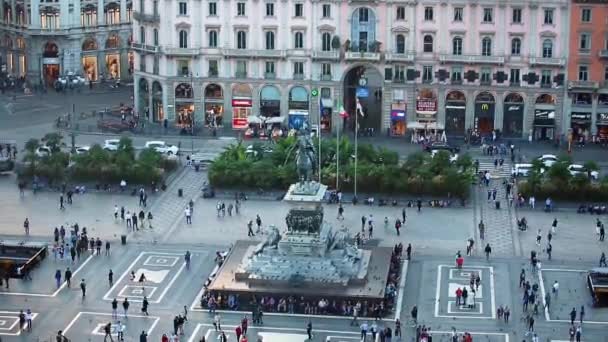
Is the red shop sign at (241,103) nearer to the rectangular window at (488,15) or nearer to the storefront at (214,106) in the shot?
the storefront at (214,106)

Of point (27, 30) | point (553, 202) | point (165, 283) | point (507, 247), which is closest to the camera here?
point (165, 283)

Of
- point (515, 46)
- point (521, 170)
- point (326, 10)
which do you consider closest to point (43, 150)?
point (326, 10)

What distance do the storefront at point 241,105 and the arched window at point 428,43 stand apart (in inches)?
804

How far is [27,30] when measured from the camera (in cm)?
19338

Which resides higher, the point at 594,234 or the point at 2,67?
the point at 2,67

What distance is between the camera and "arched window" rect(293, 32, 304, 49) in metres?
161

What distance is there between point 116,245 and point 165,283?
11.1 m

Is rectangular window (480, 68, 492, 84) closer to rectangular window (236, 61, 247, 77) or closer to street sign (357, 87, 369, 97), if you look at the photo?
street sign (357, 87, 369, 97)

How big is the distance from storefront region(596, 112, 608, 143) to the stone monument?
50.6 meters

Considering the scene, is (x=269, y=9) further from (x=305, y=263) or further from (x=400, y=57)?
(x=305, y=263)

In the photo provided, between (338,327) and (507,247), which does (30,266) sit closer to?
(338,327)

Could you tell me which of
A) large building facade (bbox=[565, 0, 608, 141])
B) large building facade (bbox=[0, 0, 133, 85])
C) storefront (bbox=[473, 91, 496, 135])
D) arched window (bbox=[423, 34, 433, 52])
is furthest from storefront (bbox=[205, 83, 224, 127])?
large building facade (bbox=[565, 0, 608, 141])

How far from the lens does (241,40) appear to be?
162m

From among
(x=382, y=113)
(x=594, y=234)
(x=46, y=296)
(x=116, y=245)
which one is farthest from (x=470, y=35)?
(x=46, y=296)
